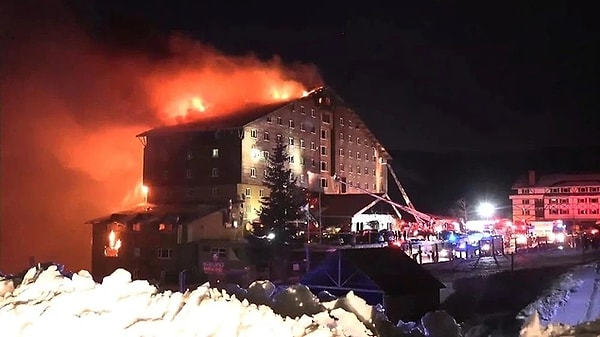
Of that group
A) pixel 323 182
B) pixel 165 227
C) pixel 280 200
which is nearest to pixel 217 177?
pixel 165 227

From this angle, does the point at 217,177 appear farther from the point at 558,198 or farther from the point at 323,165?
the point at 558,198

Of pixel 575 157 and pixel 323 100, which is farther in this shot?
pixel 575 157

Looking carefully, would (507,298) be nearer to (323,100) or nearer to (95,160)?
(323,100)

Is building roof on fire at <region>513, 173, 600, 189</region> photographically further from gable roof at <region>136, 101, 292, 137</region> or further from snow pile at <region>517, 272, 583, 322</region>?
snow pile at <region>517, 272, 583, 322</region>

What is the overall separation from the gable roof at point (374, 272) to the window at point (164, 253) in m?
27.4

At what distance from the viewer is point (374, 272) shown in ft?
54.5

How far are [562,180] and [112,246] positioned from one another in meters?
50.9

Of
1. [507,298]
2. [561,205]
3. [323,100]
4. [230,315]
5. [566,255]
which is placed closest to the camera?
[230,315]

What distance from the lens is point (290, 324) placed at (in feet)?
19.6

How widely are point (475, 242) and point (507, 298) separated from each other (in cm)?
1299

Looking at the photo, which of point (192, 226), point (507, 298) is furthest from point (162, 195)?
point (507, 298)

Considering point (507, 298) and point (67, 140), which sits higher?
point (67, 140)

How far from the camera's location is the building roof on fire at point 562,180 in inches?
2864

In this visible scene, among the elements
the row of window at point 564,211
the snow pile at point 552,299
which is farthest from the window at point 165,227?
the row of window at point 564,211
